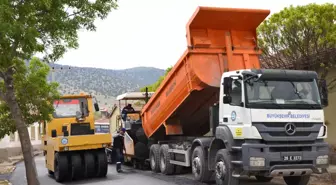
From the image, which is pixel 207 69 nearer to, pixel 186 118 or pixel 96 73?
pixel 186 118

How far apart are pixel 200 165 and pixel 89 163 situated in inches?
159

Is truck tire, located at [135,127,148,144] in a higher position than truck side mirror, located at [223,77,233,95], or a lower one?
lower

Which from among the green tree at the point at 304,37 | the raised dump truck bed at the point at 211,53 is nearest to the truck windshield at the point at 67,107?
the raised dump truck bed at the point at 211,53

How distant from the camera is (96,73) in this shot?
109m

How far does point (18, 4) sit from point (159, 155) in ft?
21.6

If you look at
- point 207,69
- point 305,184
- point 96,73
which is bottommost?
point 305,184

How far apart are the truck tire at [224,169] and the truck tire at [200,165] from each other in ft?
2.73

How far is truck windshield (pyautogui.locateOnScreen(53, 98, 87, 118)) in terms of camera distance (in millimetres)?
14742

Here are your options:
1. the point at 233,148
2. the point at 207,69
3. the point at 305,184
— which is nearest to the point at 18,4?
the point at 207,69

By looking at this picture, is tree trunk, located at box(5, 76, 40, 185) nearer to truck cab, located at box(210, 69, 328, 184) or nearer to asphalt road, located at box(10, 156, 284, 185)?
asphalt road, located at box(10, 156, 284, 185)

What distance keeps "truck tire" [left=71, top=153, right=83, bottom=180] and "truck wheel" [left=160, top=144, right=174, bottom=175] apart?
2.43m

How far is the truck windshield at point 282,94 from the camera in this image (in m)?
9.09

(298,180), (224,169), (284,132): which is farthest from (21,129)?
(298,180)

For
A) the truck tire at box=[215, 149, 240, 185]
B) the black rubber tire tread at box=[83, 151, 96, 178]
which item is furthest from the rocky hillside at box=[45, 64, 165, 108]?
the truck tire at box=[215, 149, 240, 185]
